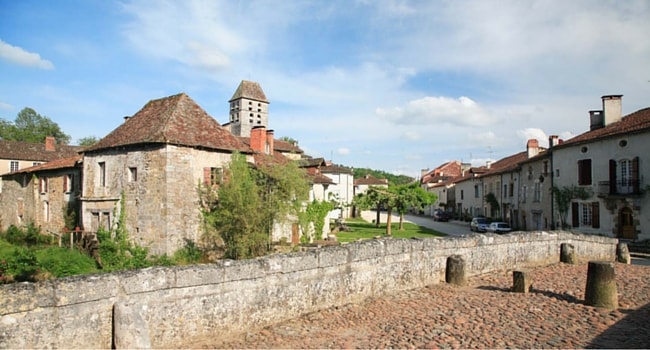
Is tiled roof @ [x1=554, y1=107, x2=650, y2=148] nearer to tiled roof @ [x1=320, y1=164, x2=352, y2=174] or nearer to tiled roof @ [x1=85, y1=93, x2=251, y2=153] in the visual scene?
tiled roof @ [x1=85, y1=93, x2=251, y2=153]

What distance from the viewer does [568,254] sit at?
45.7 feet

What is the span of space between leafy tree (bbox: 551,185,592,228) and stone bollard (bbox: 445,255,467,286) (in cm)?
2063

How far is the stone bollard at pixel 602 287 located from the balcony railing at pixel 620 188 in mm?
18456

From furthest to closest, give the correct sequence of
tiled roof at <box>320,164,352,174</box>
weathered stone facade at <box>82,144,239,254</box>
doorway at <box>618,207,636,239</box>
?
tiled roof at <box>320,164,352,174</box>, doorway at <box>618,207,636,239</box>, weathered stone facade at <box>82,144,239,254</box>

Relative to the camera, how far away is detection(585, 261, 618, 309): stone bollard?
8359mm

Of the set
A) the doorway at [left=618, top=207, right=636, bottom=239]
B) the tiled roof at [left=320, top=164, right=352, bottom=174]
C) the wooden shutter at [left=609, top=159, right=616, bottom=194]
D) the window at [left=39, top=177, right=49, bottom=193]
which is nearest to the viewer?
the doorway at [left=618, top=207, right=636, bottom=239]

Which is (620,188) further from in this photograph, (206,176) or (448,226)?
(206,176)

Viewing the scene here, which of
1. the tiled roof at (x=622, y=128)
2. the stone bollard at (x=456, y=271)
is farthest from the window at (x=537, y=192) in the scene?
the stone bollard at (x=456, y=271)

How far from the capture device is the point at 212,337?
6324mm

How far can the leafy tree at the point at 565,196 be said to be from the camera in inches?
1061

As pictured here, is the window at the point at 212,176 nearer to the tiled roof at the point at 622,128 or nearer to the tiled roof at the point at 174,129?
the tiled roof at the point at 174,129

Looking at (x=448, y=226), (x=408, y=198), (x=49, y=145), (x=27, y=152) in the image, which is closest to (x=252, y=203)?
(x=408, y=198)

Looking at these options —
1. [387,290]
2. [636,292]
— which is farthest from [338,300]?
[636,292]

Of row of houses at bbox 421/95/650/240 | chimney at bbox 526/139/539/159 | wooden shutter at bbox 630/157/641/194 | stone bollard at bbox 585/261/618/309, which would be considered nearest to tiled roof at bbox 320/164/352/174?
row of houses at bbox 421/95/650/240
